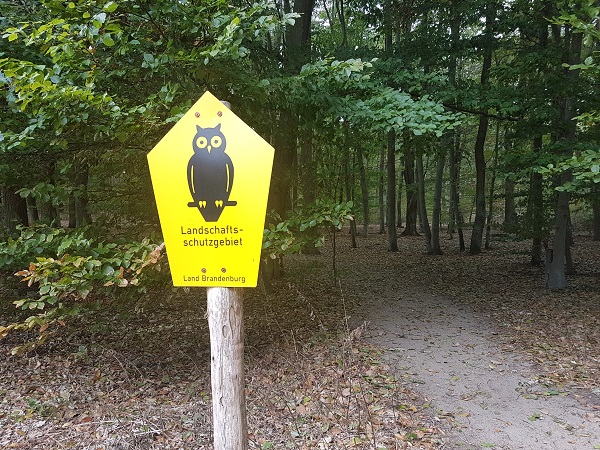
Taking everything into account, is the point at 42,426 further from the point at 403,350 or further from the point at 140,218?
the point at 403,350

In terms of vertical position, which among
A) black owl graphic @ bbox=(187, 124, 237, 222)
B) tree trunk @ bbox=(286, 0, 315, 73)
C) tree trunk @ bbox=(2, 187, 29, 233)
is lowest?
tree trunk @ bbox=(2, 187, 29, 233)

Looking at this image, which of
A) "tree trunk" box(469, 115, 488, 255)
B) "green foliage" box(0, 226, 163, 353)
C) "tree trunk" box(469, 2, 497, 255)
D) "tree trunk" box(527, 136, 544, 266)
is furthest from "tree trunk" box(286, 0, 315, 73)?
"tree trunk" box(469, 115, 488, 255)

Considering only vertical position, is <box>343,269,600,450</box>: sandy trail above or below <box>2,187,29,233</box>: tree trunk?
below

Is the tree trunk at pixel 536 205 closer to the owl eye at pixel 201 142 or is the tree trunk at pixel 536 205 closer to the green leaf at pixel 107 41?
the green leaf at pixel 107 41

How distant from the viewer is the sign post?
6.17 feet

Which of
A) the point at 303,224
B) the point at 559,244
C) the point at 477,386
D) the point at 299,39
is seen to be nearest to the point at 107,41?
the point at 303,224

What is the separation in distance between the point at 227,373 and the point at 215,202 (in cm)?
86

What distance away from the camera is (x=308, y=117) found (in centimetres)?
631

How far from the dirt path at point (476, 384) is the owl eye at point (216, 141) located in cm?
358

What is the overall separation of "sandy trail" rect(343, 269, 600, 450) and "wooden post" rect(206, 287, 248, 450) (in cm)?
268

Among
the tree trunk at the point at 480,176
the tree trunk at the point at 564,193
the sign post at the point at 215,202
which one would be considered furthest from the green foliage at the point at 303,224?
the tree trunk at the point at 480,176

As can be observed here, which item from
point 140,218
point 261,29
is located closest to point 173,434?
point 140,218

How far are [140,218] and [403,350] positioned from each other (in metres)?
4.46

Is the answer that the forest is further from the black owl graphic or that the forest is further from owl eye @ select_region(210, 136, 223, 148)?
owl eye @ select_region(210, 136, 223, 148)
